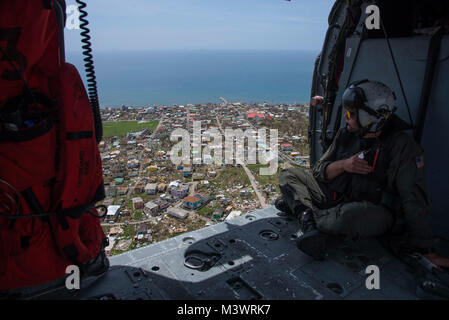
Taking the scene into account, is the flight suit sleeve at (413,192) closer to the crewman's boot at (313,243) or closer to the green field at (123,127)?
the crewman's boot at (313,243)

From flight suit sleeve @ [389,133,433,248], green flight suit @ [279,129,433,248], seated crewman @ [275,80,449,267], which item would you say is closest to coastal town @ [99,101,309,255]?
green flight suit @ [279,129,433,248]

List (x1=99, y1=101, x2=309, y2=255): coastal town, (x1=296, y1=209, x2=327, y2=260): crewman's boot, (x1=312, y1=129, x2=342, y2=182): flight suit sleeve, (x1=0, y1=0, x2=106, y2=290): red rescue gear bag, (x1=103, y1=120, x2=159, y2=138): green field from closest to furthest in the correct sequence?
(x1=0, y1=0, x2=106, y2=290): red rescue gear bag, (x1=296, y1=209, x2=327, y2=260): crewman's boot, (x1=312, y1=129, x2=342, y2=182): flight suit sleeve, (x1=99, y1=101, x2=309, y2=255): coastal town, (x1=103, y1=120, x2=159, y2=138): green field

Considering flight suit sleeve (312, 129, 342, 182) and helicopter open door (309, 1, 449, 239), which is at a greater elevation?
helicopter open door (309, 1, 449, 239)

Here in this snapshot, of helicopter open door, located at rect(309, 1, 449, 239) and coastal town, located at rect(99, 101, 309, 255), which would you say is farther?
coastal town, located at rect(99, 101, 309, 255)

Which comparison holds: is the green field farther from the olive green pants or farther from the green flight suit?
the olive green pants
